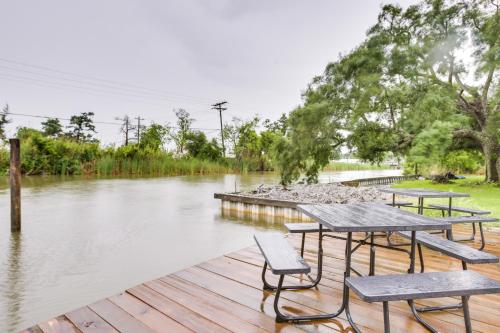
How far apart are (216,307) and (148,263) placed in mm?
2479

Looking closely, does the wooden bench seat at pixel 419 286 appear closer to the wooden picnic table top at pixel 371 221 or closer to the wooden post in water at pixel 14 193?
the wooden picnic table top at pixel 371 221

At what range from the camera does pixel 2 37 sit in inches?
895

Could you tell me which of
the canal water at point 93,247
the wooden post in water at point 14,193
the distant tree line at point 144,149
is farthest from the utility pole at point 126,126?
the wooden post in water at point 14,193

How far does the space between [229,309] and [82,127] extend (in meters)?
36.9

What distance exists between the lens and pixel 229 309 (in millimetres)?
1901

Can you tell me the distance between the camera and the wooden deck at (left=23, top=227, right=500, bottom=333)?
1.69m

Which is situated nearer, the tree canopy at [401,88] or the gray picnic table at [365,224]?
the gray picnic table at [365,224]

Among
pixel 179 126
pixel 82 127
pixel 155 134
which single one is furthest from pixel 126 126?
pixel 155 134

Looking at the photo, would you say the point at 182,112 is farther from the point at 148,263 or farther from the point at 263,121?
the point at 148,263

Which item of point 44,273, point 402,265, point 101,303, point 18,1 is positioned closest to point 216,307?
point 101,303

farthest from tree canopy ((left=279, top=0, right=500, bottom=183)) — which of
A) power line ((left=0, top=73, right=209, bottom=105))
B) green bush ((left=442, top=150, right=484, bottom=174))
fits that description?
power line ((left=0, top=73, right=209, bottom=105))

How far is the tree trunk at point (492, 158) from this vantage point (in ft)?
32.6

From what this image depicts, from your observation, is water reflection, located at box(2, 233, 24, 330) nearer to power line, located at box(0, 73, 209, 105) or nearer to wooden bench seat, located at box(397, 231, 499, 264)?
wooden bench seat, located at box(397, 231, 499, 264)

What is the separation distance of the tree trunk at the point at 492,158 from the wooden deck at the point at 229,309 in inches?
367
